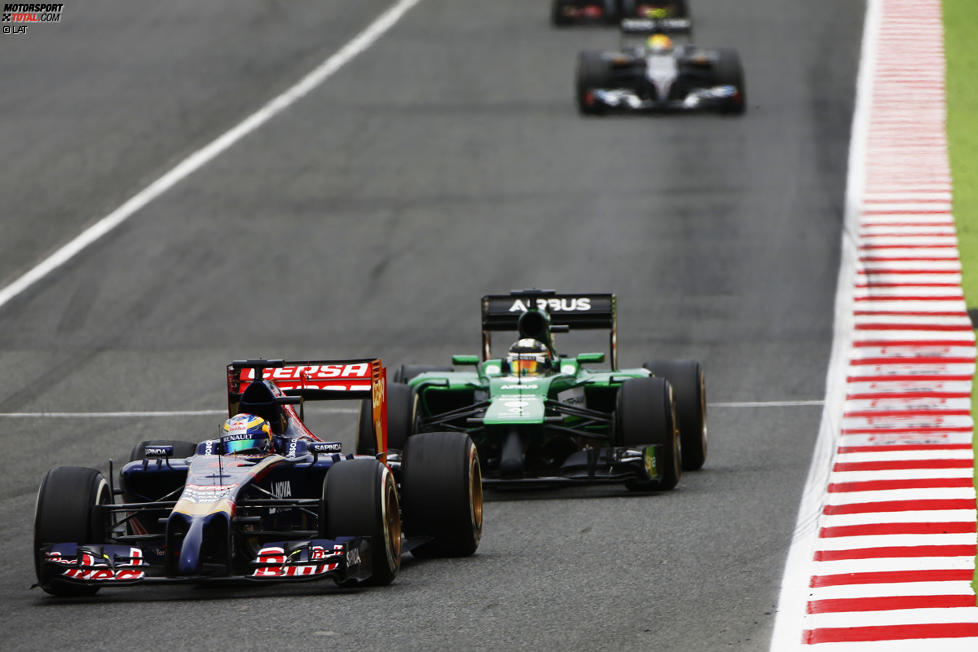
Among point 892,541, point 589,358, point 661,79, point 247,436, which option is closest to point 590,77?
point 661,79

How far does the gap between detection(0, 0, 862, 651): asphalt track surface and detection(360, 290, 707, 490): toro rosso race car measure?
0.35 metres

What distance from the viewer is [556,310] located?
1691 cm

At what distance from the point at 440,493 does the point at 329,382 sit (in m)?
1.42

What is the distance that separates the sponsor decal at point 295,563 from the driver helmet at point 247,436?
114 centimetres

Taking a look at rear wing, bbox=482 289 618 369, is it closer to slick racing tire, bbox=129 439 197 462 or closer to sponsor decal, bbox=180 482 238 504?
slick racing tire, bbox=129 439 197 462

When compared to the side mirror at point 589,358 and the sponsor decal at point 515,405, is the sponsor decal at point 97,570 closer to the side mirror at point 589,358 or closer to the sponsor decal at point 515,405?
the sponsor decal at point 515,405

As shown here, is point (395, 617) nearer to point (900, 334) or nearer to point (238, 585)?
point (238, 585)

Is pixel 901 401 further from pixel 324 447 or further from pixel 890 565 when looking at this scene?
pixel 324 447

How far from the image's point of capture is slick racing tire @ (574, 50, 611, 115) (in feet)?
107

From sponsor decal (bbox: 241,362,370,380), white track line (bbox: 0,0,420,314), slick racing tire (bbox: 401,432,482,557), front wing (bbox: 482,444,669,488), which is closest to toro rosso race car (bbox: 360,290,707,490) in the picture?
front wing (bbox: 482,444,669,488)

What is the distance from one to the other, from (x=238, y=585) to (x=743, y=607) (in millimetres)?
2946

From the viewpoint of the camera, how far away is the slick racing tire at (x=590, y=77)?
107 ft

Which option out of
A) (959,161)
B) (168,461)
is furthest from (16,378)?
(959,161)

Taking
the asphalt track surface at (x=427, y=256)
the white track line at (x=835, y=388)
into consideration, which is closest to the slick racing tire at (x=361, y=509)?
the asphalt track surface at (x=427, y=256)
